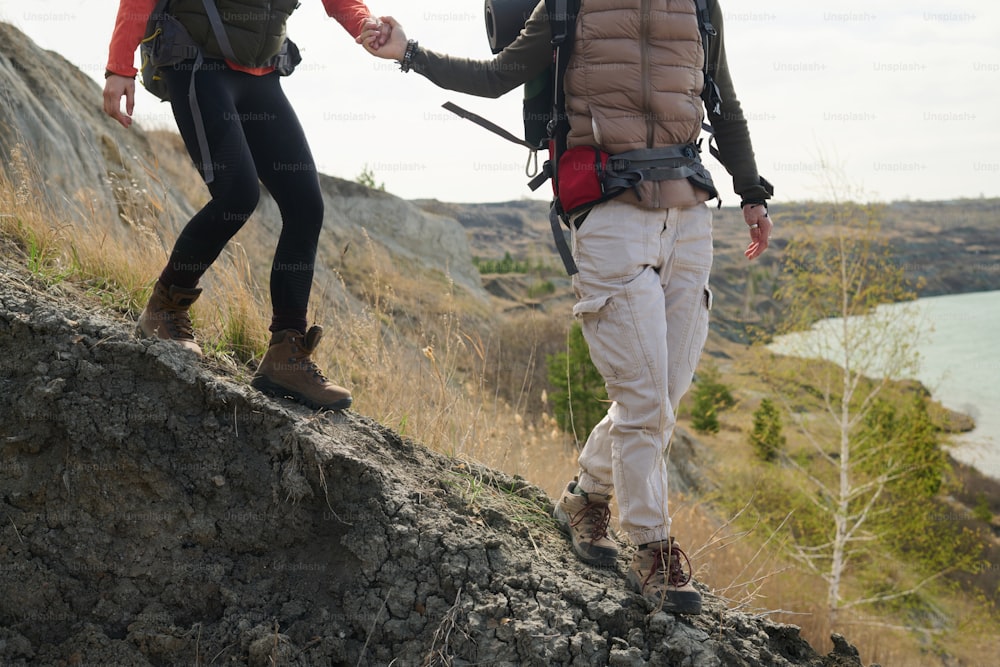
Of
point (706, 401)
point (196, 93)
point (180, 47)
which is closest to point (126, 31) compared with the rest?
point (180, 47)

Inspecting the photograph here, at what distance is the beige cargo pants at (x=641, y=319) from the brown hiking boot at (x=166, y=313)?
→ 1.37 m

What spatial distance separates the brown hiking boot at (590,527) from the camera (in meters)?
2.72

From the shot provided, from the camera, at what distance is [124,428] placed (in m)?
2.46

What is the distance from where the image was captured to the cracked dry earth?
7.52 feet

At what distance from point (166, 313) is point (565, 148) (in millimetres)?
1512

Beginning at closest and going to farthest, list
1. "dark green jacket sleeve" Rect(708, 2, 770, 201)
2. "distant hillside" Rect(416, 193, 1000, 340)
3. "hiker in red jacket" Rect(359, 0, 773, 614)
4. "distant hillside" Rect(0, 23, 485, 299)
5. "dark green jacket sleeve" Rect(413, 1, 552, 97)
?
"hiker in red jacket" Rect(359, 0, 773, 614)
"dark green jacket sleeve" Rect(413, 1, 552, 97)
"dark green jacket sleeve" Rect(708, 2, 770, 201)
"distant hillside" Rect(0, 23, 485, 299)
"distant hillside" Rect(416, 193, 1000, 340)

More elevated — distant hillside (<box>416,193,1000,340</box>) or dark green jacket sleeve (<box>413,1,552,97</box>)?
dark green jacket sleeve (<box>413,1,552,97</box>)

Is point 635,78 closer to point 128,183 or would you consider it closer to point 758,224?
point 758,224

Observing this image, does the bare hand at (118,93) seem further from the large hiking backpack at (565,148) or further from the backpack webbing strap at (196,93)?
the large hiking backpack at (565,148)

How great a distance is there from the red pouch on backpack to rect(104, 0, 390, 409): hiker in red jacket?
0.79 m

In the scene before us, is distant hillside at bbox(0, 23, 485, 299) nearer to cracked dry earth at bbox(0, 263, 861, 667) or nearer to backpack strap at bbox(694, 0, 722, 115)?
cracked dry earth at bbox(0, 263, 861, 667)

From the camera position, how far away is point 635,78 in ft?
7.97

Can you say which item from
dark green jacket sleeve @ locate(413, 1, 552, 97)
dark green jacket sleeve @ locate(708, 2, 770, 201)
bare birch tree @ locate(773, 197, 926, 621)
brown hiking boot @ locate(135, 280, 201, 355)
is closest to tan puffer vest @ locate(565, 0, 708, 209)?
dark green jacket sleeve @ locate(413, 1, 552, 97)

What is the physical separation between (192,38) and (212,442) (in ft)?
4.24
